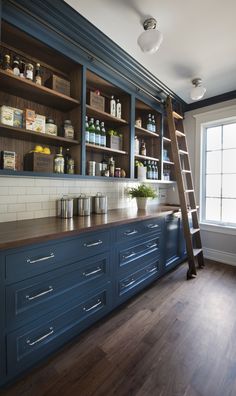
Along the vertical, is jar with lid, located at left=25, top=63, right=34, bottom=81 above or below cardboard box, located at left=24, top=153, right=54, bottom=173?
above

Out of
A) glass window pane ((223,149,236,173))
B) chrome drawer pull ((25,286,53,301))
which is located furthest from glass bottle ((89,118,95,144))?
glass window pane ((223,149,236,173))

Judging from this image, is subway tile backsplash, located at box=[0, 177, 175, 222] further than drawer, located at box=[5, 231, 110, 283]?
Yes

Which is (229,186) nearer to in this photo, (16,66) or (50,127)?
(50,127)

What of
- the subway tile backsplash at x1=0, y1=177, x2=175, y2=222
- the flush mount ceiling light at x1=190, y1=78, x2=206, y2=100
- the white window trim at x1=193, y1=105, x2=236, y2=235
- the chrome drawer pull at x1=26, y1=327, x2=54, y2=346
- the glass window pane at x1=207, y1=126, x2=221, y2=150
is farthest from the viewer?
the glass window pane at x1=207, y1=126, x2=221, y2=150

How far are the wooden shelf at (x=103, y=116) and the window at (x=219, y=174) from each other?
176 cm

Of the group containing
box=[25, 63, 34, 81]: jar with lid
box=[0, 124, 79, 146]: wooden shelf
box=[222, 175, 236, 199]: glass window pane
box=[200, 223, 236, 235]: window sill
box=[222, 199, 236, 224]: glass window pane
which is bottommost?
box=[200, 223, 236, 235]: window sill

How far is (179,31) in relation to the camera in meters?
1.80

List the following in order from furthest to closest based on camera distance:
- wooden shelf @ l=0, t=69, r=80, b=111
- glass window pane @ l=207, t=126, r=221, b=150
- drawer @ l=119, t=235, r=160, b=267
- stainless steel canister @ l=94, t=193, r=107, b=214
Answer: glass window pane @ l=207, t=126, r=221, b=150
stainless steel canister @ l=94, t=193, r=107, b=214
drawer @ l=119, t=235, r=160, b=267
wooden shelf @ l=0, t=69, r=80, b=111

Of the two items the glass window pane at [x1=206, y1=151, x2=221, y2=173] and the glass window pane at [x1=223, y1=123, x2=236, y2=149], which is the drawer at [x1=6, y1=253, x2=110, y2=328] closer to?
the glass window pane at [x1=206, y1=151, x2=221, y2=173]

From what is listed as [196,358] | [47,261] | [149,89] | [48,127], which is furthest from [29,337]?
[149,89]

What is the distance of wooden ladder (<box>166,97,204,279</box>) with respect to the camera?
102 inches

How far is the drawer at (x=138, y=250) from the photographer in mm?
1881

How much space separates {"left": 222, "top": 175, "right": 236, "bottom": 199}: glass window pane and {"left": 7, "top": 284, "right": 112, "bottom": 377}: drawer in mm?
2479

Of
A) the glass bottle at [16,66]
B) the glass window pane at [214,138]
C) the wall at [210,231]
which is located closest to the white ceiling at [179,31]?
the glass bottle at [16,66]
